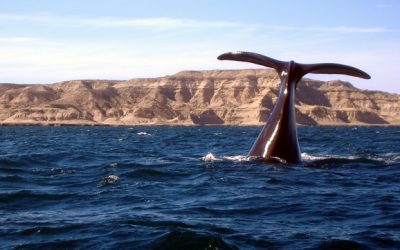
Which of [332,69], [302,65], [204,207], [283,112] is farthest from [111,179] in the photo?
[332,69]

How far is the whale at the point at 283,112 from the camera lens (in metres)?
21.5

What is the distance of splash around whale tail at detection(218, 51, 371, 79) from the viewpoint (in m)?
22.4

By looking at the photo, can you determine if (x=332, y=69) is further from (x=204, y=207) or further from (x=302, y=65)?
(x=204, y=207)

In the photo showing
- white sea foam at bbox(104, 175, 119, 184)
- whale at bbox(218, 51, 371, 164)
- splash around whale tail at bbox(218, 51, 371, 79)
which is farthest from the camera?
splash around whale tail at bbox(218, 51, 371, 79)

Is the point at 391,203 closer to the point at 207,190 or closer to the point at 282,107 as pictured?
the point at 207,190

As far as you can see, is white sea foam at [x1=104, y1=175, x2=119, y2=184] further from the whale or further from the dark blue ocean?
the whale

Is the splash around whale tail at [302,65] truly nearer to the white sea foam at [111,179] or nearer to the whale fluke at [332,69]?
the whale fluke at [332,69]

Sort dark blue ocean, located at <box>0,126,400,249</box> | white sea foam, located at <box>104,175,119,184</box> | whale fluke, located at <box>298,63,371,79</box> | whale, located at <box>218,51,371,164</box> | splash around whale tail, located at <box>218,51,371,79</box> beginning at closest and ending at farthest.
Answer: dark blue ocean, located at <box>0,126,400,249</box> → white sea foam, located at <box>104,175,119,184</box> → whale, located at <box>218,51,371,164</box> → whale fluke, located at <box>298,63,371,79</box> → splash around whale tail, located at <box>218,51,371,79</box>

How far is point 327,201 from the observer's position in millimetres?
14117

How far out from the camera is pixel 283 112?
22234 millimetres

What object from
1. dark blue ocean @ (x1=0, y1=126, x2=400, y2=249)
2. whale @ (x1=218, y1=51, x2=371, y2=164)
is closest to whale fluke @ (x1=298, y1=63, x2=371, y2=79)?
whale @ (x1=218, y1=51, x2=371, y2=164)

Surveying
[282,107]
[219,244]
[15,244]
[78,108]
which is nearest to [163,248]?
[219,244]

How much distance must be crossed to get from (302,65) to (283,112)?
2723 mm

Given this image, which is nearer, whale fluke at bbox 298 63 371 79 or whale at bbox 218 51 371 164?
whale at bbox 218 51 371 164
